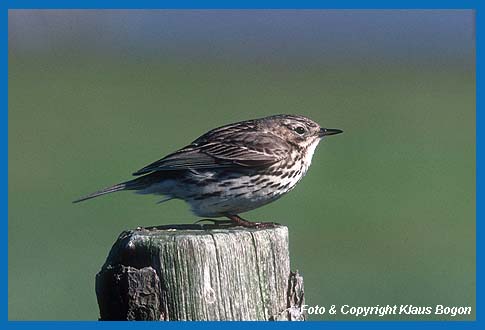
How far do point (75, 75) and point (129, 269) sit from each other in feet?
105

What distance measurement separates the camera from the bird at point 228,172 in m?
9.45

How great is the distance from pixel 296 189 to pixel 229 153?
12.6 m

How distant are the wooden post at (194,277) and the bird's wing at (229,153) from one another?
2.35 m

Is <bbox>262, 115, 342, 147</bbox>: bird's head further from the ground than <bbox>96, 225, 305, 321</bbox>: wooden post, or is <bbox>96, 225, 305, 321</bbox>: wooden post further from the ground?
<bbox>262, 115, 342, 147</bbox>: bird's head

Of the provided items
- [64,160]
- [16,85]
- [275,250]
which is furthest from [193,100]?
[275,250]

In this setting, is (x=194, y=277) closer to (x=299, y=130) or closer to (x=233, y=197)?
(x=233, y=197)

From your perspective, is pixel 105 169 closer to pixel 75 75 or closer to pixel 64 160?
pixel 64 160

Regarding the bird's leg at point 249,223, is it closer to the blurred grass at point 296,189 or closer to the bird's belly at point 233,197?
the bird's belly at point 233,197

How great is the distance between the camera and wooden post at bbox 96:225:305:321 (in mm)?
6867

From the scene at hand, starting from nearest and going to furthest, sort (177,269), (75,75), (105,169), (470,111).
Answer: (177,269), (105,169), (470,111), (75,75)

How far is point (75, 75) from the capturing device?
3819cm

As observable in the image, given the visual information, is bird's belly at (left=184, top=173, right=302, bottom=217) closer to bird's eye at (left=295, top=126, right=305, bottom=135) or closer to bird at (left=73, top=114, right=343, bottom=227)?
bird at (left=73, top=114, right=343, bottom=227)

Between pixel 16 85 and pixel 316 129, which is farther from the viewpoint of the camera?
pixel 16 85

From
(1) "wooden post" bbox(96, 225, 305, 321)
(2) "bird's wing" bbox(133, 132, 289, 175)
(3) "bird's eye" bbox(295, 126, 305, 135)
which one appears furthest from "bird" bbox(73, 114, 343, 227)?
(1) "wooden post" bbox(96, 225, 305, 321)
